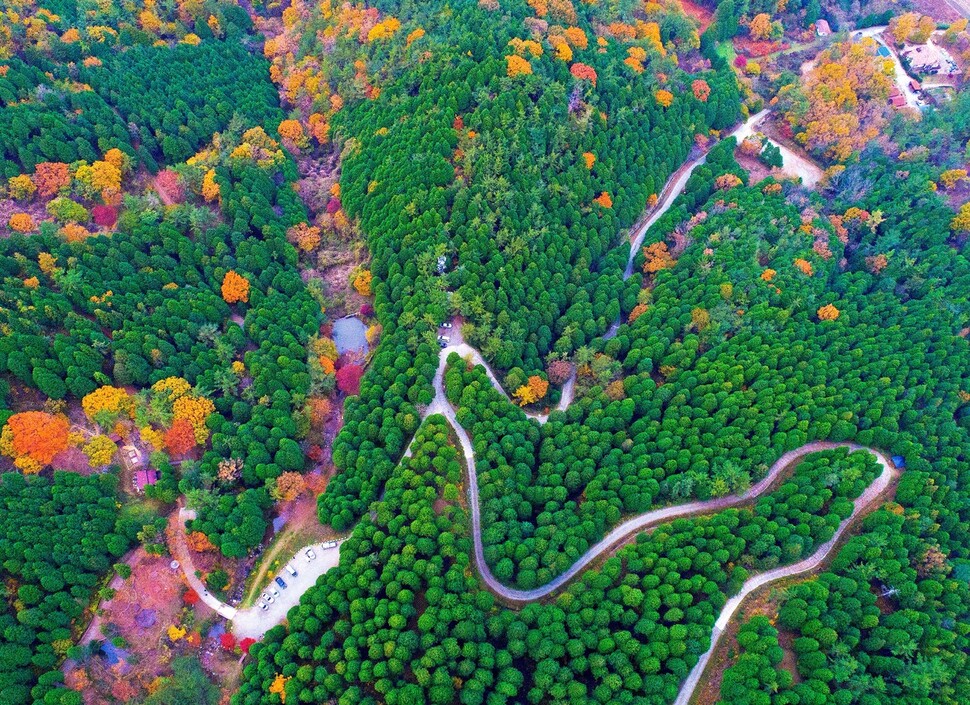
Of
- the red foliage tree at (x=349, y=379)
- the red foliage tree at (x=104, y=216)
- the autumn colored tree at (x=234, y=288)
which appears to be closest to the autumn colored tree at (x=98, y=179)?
the red foliage tree at (x=104, y=216)

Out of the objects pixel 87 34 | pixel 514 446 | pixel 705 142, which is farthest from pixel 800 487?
pixel 87 34

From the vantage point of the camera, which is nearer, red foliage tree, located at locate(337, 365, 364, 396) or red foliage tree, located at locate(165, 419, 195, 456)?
red foliage tree, located at locate(165, 419, 195, 456)

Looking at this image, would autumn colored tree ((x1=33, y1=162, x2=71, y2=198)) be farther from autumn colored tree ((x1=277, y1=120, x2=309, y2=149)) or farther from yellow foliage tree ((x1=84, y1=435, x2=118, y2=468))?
yellow foliage tree ((x1=84, y1=435, x2=118, y2=468))

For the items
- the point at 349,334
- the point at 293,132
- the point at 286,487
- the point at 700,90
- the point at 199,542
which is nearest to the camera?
the point at 199,542

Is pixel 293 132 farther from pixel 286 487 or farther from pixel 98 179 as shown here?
pixel 286 487

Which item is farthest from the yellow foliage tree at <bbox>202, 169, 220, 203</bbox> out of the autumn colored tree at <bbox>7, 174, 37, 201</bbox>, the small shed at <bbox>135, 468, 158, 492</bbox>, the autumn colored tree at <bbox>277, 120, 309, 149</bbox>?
the small shed at <bbox>135, 468, 158, 492</bbox>

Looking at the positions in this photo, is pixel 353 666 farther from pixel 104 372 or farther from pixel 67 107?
pixel 67 107

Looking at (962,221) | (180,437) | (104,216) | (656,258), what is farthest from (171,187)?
(962,221)
